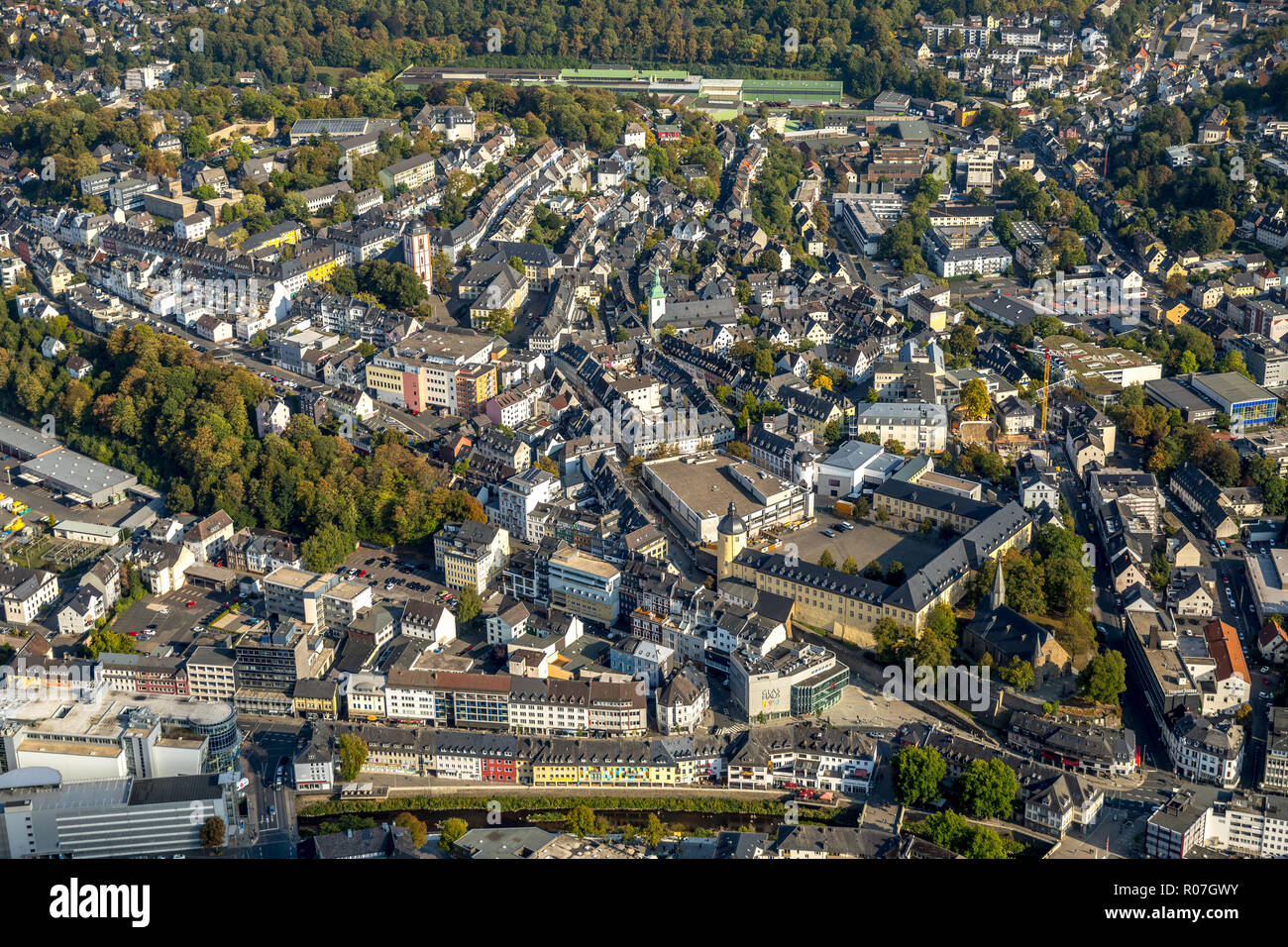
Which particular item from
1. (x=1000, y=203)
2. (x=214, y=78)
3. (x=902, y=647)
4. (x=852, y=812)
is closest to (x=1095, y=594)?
(x=902, y=647)

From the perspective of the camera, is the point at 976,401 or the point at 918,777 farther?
the point at 976,401

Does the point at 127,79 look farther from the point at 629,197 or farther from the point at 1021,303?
the point at 1021,303

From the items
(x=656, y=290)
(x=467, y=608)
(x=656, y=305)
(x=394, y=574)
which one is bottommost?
(x=394, y=574)

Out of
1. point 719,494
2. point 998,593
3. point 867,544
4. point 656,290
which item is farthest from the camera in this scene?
point 656,290

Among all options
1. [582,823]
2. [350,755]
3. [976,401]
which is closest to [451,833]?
[582,823]

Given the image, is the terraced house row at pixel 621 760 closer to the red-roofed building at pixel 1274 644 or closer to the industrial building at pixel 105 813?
the industrial building at pixel 105 813

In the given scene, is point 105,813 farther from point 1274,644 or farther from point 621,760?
point 1274,644
